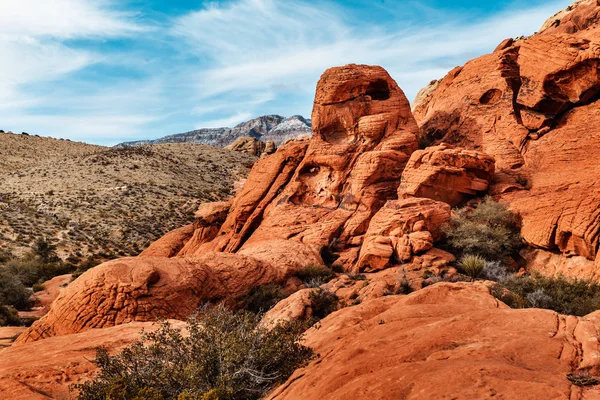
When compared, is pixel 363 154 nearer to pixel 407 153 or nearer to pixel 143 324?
pixel 407 153

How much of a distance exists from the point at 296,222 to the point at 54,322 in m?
11.9

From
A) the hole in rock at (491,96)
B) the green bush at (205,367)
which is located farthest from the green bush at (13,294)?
the hole in rock at (491,96)

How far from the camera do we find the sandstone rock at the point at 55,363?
266 inches

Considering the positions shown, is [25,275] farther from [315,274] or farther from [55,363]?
[55,363]

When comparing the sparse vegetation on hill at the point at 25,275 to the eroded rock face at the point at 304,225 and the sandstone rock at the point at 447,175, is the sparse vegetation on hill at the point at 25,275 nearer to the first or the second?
the eroded rock face at the point at 304,225

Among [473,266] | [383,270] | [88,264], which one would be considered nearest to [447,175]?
[473,266]

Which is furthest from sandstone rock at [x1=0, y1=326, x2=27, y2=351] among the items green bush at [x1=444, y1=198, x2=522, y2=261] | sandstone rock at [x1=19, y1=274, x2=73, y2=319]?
green bush at [x1=444, y1=198, x2=522, y2=261]

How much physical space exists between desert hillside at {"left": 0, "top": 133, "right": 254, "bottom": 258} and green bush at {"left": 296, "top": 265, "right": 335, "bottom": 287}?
67.6ft

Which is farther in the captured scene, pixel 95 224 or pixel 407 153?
pixel 95 224

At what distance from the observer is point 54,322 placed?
1184 cm

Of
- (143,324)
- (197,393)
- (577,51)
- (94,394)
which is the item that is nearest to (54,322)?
(143,324)

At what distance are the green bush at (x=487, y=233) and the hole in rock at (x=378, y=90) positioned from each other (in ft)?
29.2

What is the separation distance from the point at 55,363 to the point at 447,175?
55.6ft

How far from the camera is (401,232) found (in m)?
17.2
